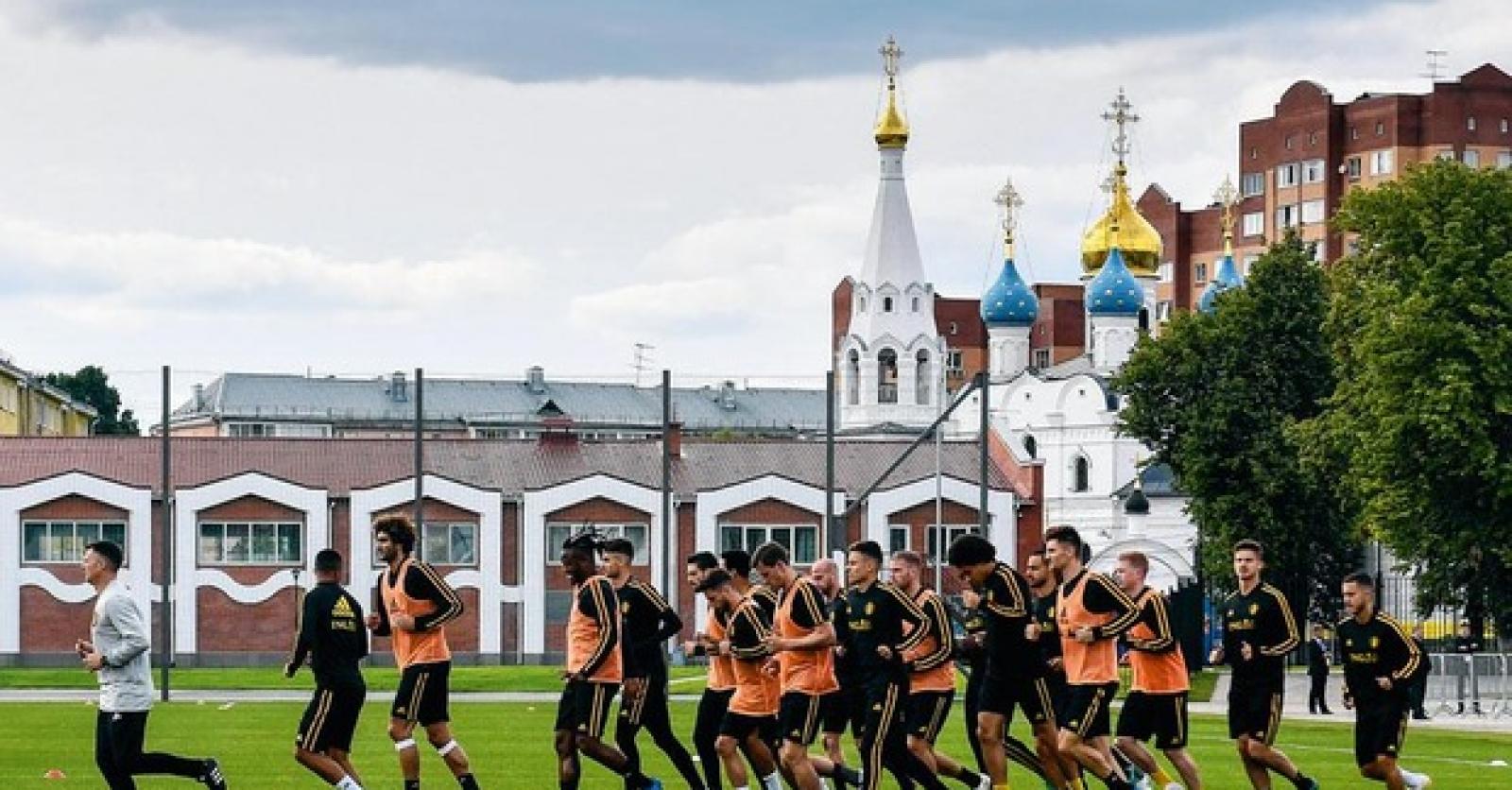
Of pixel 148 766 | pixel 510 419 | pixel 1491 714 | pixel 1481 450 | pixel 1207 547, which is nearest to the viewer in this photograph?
pixel 148 766

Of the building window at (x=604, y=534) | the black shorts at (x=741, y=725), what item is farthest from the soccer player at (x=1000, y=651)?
the building window at (x=604, y=534)

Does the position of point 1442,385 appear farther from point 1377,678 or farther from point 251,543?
point 1377,678

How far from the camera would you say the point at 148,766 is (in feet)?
69.8

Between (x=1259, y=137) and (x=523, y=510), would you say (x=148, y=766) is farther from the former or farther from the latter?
(x=1259, y=137)

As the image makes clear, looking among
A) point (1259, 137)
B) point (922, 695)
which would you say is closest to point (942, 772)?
point (922, 695)

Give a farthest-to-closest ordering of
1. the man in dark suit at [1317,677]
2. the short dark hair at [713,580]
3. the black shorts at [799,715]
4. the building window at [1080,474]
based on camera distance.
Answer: the building window at [1080,474], the man in dark suit at [1317,677], the short dark hair at [713,580], the black shorts at [799,715]

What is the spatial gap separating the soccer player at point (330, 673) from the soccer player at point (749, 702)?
289 centimetres

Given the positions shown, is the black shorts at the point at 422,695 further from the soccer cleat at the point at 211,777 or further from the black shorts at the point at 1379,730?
the black shorts at the point at 1379,730

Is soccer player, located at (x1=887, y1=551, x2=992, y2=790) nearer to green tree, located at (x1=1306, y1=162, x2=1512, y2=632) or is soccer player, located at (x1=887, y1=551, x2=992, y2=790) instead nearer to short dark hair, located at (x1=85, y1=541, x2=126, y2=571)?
short dark hair, located at (x1=85, y1=541, x2=126, y2=571)

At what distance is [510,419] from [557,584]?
88.3 metres

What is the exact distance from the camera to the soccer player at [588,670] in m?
23.1

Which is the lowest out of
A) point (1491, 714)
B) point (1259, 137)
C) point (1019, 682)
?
point (1491, 714)

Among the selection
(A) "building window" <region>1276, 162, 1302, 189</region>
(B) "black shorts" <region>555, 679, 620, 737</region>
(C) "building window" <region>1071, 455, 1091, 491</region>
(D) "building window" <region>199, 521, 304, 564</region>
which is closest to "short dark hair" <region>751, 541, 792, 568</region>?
(B) "black shorts" <region>555, 679, 620, 737</region>

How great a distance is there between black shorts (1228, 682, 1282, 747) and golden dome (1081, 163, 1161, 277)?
12310 centimetres
